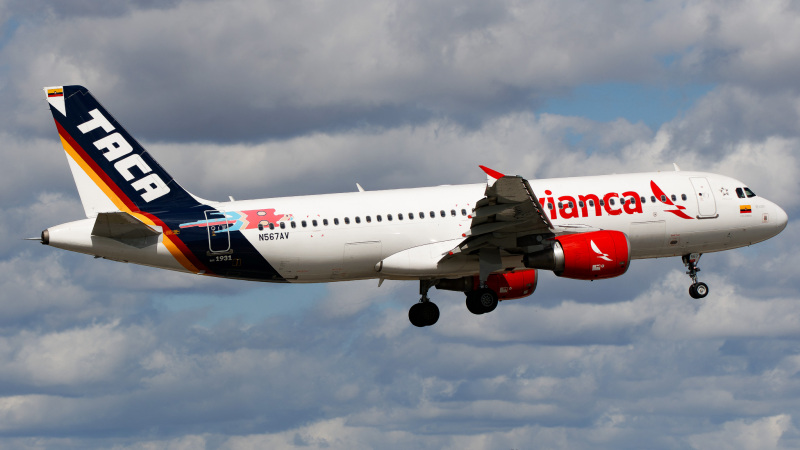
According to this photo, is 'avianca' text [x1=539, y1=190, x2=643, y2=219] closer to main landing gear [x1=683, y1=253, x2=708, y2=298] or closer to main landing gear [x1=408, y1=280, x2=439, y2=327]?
main landing gear [x1=683, y1=253, x2=708, y2=298]

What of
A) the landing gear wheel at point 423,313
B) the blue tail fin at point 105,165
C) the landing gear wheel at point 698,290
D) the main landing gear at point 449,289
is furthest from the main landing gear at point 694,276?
the blue tail fin at point 105,165

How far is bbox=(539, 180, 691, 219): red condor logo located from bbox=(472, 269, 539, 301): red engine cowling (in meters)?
6.47

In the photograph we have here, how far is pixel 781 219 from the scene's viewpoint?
59.8m

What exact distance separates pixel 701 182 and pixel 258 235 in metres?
23.6

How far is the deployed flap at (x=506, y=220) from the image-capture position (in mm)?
49469

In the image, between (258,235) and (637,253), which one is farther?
(637,253)

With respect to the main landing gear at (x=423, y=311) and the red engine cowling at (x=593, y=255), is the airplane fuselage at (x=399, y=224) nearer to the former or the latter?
the red engine cowling at (x=593, y=255)

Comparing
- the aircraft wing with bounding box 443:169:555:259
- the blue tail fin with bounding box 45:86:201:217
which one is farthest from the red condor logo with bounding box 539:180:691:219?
the blue tail fin with bounding box 45:86:201:217

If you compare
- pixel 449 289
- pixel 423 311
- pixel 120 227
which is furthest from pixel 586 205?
pixel 120 227

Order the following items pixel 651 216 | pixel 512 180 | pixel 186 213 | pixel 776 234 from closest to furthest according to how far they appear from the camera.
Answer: pixel 512 180, pixel 186 213, pixel 651 216, pixel 776 234

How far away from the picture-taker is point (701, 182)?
5775cm

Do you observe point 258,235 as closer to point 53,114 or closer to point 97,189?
point 97,189

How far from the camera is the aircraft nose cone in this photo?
5950 centimetres

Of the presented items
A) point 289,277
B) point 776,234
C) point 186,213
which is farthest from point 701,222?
point 186,213
